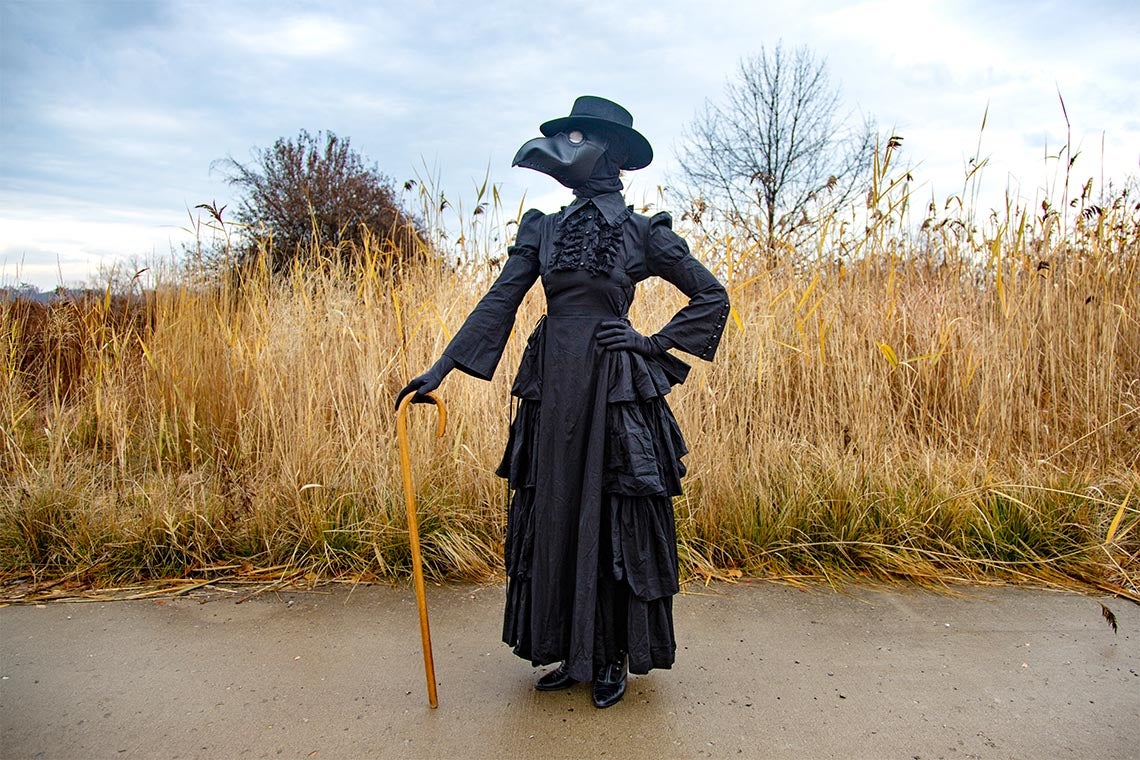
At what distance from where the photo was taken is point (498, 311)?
248 cm

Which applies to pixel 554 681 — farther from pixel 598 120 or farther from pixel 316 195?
pixel 316 195

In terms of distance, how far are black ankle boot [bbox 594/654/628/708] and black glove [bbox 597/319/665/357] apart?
0.95 m

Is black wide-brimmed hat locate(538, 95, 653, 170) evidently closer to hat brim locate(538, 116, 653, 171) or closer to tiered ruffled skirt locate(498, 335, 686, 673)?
hat brim locate(538, 116, 653, 171)

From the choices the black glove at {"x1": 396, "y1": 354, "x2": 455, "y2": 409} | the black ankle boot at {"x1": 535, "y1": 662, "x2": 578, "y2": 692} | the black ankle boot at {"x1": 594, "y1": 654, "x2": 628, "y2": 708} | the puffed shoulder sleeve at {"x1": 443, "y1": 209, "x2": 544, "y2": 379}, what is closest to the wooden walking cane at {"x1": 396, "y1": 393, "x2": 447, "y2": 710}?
the black glove at {"x1": 396, "y1": 354, "x2": 455, "y2": 409}

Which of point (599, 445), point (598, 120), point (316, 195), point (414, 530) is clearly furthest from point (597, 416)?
Answer: point (316, 195)

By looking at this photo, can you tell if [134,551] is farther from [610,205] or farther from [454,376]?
[610,205]

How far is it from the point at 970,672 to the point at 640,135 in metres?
2.07

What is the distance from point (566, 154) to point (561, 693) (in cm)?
166

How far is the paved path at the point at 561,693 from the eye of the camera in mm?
2182

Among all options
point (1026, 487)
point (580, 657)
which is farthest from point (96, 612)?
point (1026, 487)

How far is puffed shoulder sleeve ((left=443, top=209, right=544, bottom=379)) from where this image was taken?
2428 mm

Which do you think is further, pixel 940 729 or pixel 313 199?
pixel 313 199

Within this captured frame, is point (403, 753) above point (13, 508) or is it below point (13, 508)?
below

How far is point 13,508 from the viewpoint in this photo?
3.52 meters
